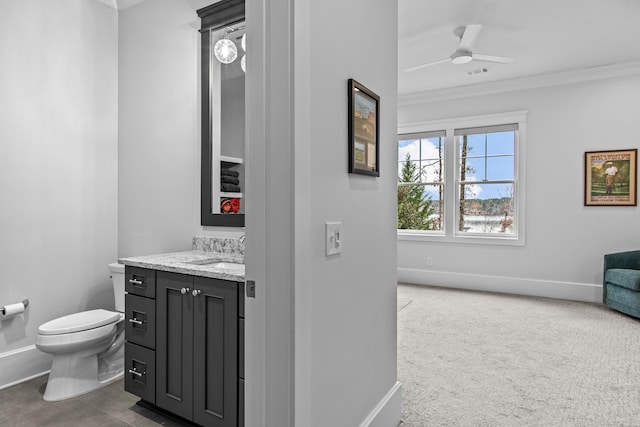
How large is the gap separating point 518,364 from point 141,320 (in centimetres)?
261

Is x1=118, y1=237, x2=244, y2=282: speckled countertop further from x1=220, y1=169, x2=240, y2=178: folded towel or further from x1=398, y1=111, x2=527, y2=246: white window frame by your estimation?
x1=398, y1=111, x2=527, y2=246: white window frame

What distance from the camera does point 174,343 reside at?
2.01 m

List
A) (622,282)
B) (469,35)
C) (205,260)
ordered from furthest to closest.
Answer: (622,282) < (469,35) < (205,260)

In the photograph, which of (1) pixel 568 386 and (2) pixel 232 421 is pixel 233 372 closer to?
(2) pixel 232 421

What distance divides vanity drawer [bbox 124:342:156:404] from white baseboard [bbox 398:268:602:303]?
434cm

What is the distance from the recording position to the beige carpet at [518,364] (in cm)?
215

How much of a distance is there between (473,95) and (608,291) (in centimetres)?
292

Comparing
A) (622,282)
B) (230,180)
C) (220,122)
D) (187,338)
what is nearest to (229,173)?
(230,180)

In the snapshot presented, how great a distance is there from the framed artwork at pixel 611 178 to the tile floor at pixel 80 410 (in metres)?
5.01

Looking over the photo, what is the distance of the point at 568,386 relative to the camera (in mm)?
2479

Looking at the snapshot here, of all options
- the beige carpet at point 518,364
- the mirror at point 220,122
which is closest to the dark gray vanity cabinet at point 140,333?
the mirror at point 220,122

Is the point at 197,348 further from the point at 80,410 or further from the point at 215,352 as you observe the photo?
the point at 80,410

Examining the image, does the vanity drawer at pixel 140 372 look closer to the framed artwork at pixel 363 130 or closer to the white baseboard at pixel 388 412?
the white baseboard at pixel 388 412

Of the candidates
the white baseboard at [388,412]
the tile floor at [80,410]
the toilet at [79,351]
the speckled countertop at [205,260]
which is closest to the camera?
the white baseboard at [388,412]
